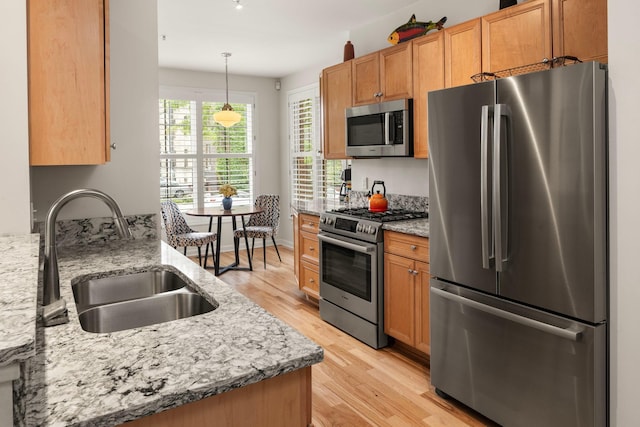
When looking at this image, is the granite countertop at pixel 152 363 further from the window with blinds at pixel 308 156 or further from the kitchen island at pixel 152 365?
the window with blinds at pixel 308 156

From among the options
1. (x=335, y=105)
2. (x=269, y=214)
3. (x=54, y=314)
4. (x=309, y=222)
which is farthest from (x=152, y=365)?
(x=269, y=214)

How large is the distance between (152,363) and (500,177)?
1.71 meters

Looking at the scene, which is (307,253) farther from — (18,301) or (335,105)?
(18,301)

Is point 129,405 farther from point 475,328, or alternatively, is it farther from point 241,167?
point 241,167

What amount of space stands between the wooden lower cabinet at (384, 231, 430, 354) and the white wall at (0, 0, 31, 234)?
2093mm

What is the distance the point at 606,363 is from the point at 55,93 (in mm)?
2451

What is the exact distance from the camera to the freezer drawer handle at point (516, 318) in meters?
1.96

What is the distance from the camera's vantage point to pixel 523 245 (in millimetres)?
2115

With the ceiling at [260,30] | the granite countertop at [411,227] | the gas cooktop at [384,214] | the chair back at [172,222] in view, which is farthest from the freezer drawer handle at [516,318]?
the chair back at [172,222]

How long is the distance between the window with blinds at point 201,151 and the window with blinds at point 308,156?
67 centimetres

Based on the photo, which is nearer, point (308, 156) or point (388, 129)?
point (388, 129)

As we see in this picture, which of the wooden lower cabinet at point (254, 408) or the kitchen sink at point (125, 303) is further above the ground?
the kitchen sink at point (125, 303)

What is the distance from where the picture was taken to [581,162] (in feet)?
6.20

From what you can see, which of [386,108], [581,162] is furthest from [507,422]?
[386,108]
